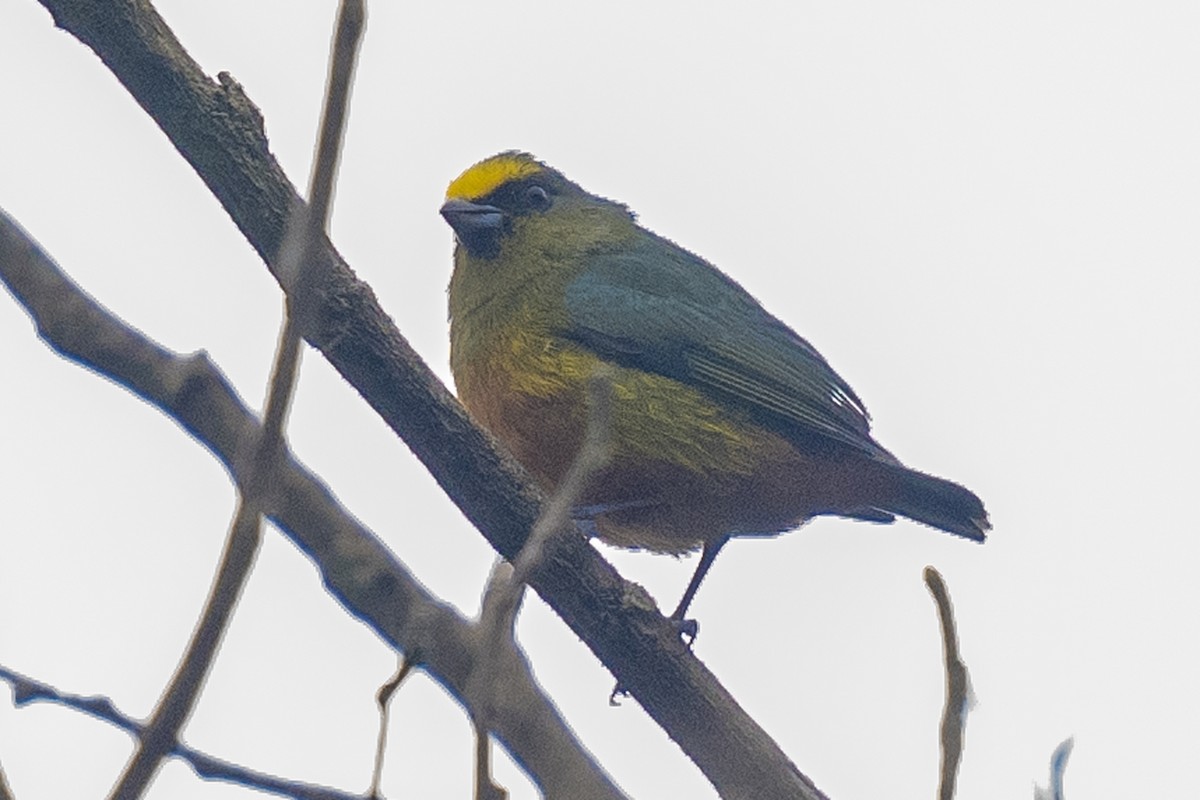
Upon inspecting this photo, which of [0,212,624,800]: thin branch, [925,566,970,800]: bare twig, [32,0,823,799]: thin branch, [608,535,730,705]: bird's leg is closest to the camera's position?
[925,566,970,800]: bare twig

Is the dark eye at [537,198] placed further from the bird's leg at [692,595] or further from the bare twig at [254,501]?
the bare twig at [254,501]

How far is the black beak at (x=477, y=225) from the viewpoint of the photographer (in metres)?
6.58

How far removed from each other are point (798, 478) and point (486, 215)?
1.63 metres

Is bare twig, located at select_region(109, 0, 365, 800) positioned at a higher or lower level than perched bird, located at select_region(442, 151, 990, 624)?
lower

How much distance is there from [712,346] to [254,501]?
455 centimetres

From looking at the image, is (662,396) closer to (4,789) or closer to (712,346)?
(712,346)

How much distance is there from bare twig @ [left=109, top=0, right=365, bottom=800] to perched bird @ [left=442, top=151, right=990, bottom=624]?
379 centimetres

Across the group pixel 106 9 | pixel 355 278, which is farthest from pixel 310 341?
pixel 106 9

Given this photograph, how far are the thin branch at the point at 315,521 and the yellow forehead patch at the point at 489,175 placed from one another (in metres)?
4.43

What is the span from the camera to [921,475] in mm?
6035

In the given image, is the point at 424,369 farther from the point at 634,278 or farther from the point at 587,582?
the point at 634,278

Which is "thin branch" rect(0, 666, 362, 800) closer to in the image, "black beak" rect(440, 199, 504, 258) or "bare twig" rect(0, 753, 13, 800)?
"bare twig" rect(0, 753, 13, 800)

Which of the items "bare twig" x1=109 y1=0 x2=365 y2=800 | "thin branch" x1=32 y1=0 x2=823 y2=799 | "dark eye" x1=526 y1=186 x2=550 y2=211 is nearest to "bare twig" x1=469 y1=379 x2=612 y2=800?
"bare twig" x1=109 y1=0 x2=365 y2=800

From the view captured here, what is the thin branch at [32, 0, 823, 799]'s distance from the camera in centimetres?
345
